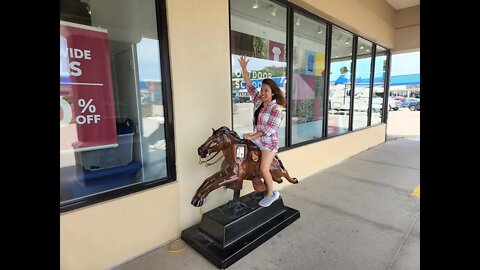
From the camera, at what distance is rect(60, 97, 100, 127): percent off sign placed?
1.86m

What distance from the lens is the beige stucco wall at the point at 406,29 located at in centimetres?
667

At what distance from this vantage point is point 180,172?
2.40 meters

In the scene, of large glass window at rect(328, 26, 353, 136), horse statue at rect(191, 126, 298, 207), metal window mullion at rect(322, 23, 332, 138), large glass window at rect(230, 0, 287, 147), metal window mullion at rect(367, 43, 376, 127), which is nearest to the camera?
horse statue at rect(191, 126, 298, 207)

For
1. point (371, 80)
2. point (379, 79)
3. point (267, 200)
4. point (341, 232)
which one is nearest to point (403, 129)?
point (379, 79)

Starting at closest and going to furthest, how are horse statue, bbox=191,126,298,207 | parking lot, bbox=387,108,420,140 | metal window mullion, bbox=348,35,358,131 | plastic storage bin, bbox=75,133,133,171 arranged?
plastic storage bin, bbox=75,133,133,171
horse statue, bbox=191,126,298,207
metal window mullion, bbox=348,35,358,131
parking lot, bbox=387,108,420,140

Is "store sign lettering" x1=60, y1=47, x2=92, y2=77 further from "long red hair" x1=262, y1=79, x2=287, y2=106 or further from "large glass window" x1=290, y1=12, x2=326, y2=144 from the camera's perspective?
"large glass window" x1=290, y1=12, x2=326, y2=144

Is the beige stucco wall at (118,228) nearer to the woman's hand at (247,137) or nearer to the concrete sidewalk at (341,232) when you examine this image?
the concrete sidewalk at (341,232)

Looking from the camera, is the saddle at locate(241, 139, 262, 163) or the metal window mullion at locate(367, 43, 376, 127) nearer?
the saddle at locate(241, 139, 262, 163)

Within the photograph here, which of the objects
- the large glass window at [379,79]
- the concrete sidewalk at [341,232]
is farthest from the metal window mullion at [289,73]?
the large glass window at [379,79]

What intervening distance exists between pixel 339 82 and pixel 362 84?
1334 millimetres

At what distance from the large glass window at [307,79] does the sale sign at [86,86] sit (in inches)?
102

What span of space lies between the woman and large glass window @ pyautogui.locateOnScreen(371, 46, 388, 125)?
5.38 metres

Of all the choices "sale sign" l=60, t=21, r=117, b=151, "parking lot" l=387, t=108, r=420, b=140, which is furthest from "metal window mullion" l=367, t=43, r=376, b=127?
"sale sign" l=60, t=21, r=117, b=151
